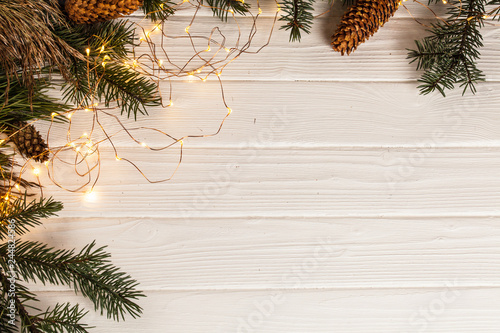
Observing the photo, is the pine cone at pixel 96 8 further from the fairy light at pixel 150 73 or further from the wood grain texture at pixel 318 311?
the wood grain texture at pixel 318 311

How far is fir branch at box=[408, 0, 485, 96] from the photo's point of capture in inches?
27.8

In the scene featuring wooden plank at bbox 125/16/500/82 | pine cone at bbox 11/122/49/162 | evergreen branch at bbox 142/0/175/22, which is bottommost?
pine cone at bbox 11/122/49/162

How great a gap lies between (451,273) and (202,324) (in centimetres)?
51

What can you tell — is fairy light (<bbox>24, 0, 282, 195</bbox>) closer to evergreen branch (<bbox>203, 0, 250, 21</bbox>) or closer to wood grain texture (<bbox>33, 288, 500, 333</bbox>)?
evergreen branch (<bbox>203, 0, 250, 21</bbox>)

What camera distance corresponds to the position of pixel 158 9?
71 cm

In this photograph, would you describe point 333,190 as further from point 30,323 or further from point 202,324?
point 30,323

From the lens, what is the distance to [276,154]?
0.75 meters

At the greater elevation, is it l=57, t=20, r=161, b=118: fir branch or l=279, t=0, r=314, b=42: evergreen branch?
l=279, t=0, r=314, b=42: evergreen branch

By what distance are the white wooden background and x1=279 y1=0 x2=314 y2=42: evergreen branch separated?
39 mm

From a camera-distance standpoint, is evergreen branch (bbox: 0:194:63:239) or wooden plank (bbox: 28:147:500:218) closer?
evergreen branch (bbox: 0:194:63:239)

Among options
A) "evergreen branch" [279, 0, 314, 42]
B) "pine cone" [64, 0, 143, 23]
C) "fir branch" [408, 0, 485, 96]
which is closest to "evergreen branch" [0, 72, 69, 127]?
"pine cone" [64, 0, 143, 23]

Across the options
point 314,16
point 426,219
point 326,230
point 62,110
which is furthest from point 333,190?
point 62,110

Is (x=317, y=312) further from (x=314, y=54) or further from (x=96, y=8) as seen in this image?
(x=96, y=8)

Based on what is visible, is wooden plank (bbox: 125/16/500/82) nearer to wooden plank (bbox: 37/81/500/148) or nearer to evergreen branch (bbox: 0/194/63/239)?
wooden plank (bbox: 37/81/500/148)
